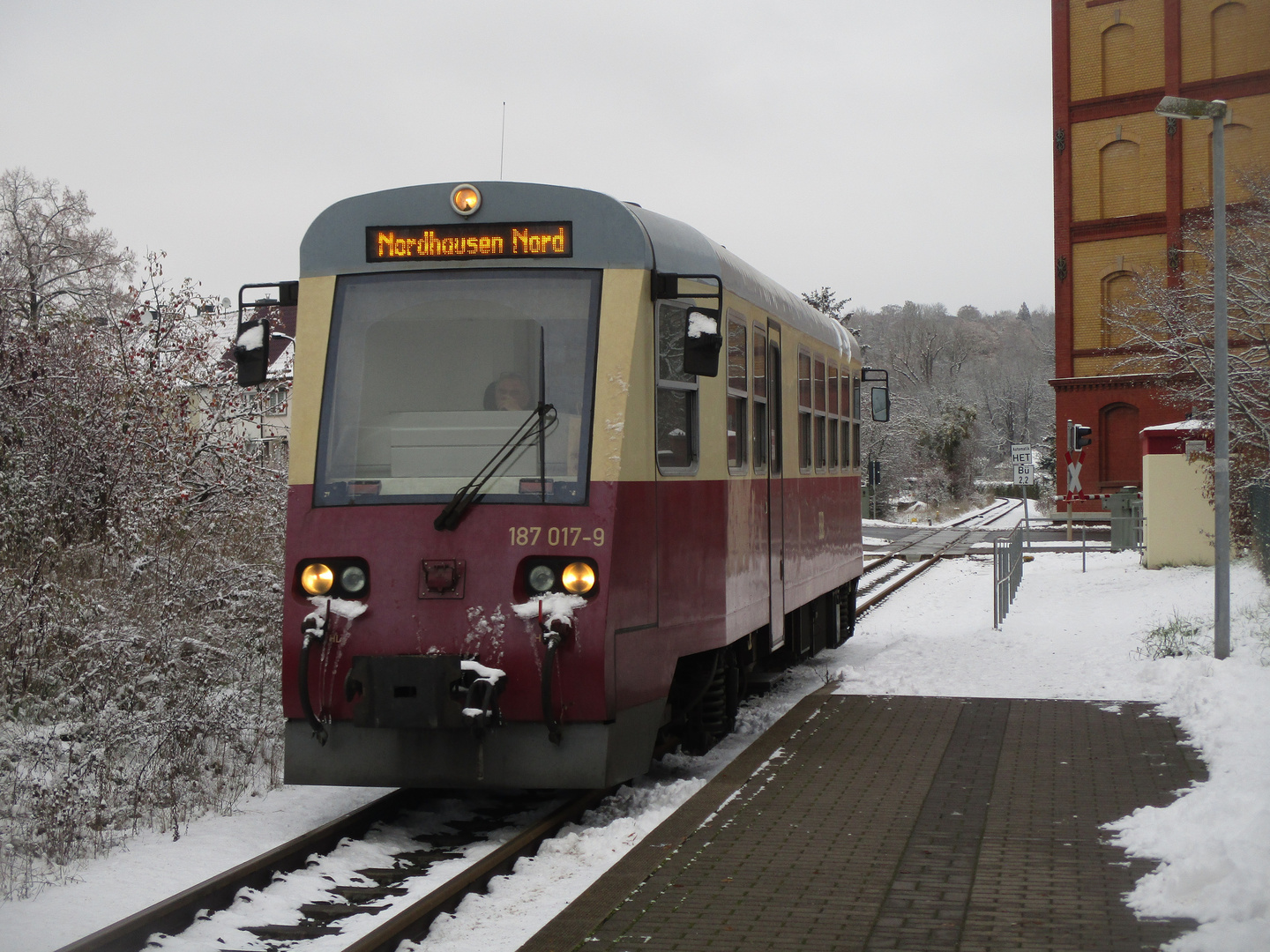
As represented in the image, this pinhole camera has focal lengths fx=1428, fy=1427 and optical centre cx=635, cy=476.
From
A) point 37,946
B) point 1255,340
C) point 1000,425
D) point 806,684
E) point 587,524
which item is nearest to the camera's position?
point 37,946

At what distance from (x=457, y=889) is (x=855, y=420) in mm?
9942

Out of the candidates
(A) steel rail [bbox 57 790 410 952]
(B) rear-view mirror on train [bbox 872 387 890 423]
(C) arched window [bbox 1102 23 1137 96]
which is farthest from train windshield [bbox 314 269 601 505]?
(C) arched window [bbox 1102 23 1137 96]

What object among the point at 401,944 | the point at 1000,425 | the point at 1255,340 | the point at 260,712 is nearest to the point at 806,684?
the point at 260,712

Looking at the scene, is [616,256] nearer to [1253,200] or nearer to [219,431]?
[219,431]

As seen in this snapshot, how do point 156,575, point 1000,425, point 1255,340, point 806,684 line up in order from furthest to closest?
point 1000,425 < point 1255,340 < point 806,684 < point 156,575

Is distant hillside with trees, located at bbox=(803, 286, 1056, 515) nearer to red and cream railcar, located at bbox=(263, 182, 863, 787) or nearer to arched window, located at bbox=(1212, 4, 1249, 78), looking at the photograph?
arched window, located at bbox=(1212, 4, 1249, 78)

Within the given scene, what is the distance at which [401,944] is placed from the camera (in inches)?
212

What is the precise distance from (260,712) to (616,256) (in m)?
4.50

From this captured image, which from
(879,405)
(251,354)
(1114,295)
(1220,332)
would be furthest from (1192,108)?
(1114,295)

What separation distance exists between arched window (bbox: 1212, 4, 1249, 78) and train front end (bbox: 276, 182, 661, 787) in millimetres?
39199

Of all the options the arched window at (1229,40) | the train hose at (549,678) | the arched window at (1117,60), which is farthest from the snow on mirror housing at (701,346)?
the arched window at (1117,60)

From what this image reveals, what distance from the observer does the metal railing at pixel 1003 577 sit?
17031mm

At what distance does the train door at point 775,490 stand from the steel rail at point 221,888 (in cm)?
375

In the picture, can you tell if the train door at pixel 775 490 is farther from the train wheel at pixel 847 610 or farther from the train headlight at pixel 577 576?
the train wheel at pixel 847 610
